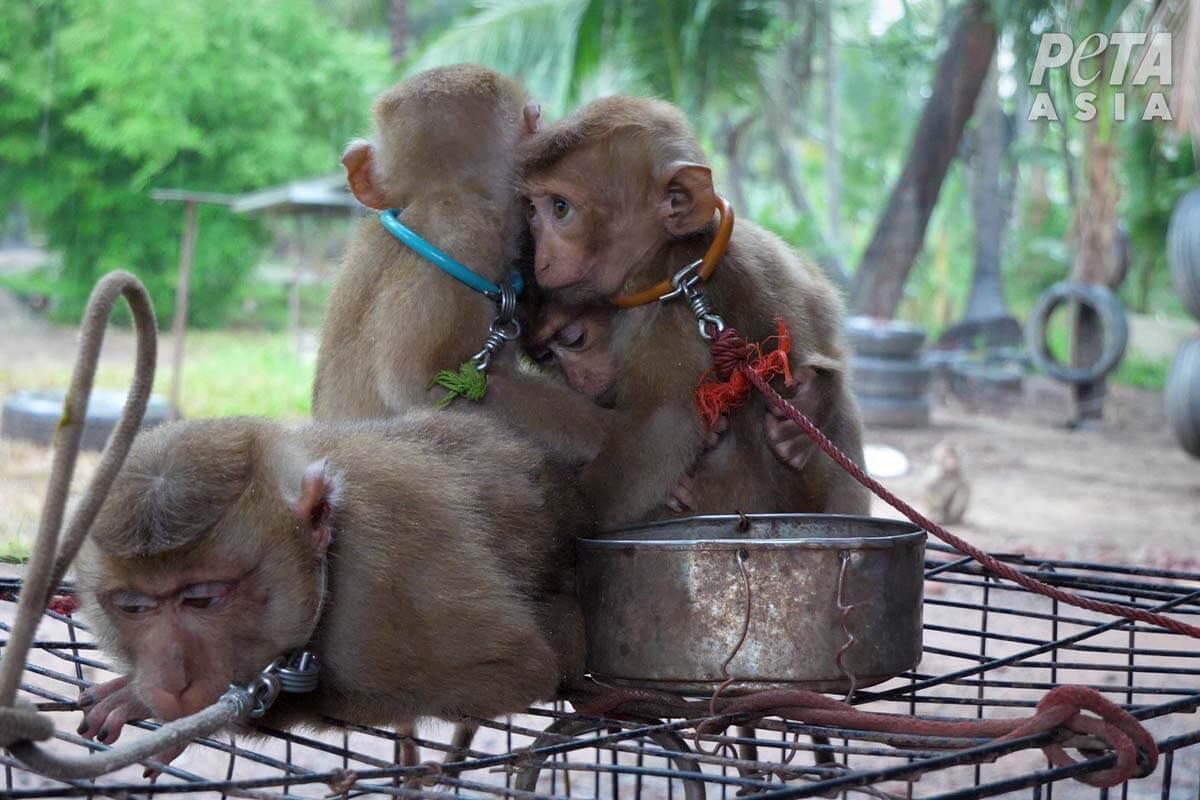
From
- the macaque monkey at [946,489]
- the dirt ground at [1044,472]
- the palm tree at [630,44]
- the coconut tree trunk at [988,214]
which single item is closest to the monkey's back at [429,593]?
the dirt ground at [1044,472]

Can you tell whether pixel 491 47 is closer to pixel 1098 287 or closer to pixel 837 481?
pixel 1098 287

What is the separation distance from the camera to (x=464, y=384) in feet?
10.8

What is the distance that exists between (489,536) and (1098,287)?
16.1m

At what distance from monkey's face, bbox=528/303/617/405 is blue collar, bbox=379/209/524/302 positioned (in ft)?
0.50

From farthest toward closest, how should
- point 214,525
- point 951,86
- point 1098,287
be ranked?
point 1098,287
point 951,86
point 214,525

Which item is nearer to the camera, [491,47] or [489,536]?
[489,536]

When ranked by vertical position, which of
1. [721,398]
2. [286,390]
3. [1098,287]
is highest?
[1098,287]

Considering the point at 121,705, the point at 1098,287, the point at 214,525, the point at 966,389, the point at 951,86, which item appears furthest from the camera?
the point at 966,389

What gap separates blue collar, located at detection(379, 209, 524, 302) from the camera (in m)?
3.37

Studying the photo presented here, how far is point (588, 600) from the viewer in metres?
2.77

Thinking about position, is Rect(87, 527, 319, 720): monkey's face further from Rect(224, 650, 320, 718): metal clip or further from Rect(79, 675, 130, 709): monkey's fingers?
Rect(79, 675, 130, 709): monkey's fingers

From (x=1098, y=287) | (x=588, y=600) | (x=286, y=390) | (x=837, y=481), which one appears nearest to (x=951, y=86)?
(x=1098, y=287)

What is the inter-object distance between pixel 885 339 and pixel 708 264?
12757 mm

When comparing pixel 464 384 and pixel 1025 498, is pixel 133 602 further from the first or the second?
pixel 1025 498
